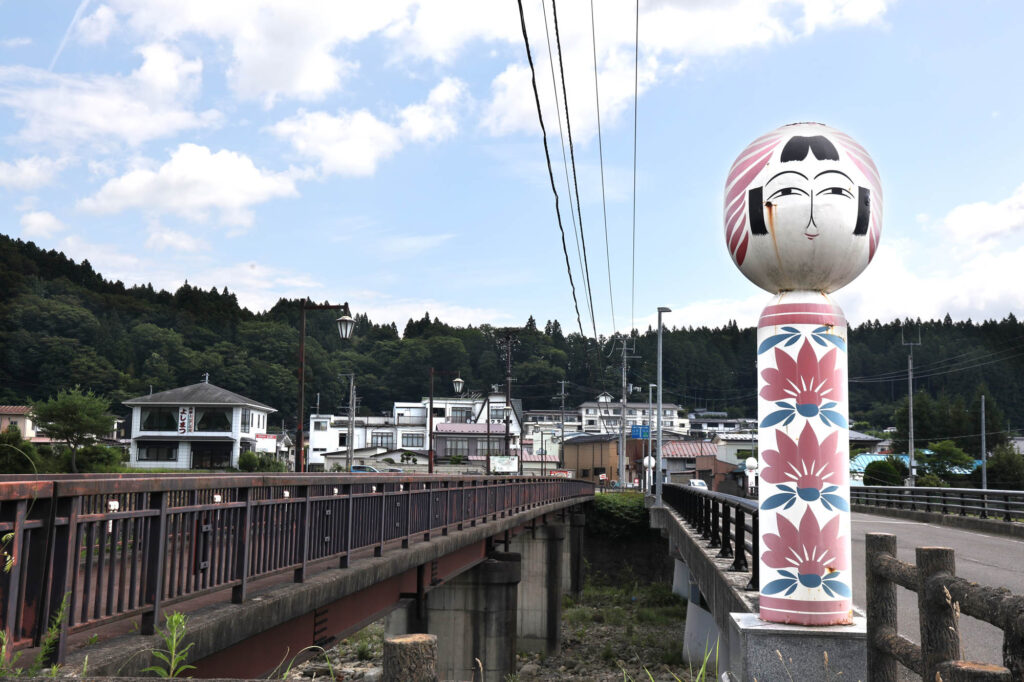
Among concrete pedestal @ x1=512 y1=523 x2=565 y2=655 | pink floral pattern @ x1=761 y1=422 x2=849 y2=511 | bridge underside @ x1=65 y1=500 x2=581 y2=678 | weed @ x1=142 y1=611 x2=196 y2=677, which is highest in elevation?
pink floral pattern @ x1=761 y1=422 x2=849 y2=511

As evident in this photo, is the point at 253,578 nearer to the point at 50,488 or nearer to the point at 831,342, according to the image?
the point at 50,488

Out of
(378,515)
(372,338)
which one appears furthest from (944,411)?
(378,515)

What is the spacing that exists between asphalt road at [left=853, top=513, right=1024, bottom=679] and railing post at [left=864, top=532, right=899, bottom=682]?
6.20 feet

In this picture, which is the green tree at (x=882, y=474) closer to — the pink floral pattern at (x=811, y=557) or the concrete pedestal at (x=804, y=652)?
the pink floral pattern at (x=811, y=557)

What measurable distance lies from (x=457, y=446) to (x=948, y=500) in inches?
2868

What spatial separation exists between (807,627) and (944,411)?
119 metres

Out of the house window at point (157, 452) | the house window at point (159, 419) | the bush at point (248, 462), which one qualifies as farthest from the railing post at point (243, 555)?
the house window at point (157, 452)

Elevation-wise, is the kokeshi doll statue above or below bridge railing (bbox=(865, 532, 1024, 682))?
above

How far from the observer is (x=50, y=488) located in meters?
4.94

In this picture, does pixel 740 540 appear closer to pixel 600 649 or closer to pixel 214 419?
pixel 600 649

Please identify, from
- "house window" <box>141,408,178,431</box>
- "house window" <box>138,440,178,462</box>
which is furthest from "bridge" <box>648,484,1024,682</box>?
"house window" <box>138,440,178,462</box>

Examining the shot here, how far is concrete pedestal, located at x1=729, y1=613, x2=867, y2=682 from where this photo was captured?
600 centimetres

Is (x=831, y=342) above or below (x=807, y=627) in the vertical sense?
above

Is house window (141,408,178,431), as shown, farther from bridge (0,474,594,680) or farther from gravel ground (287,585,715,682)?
bridge (0,474,594,680)
